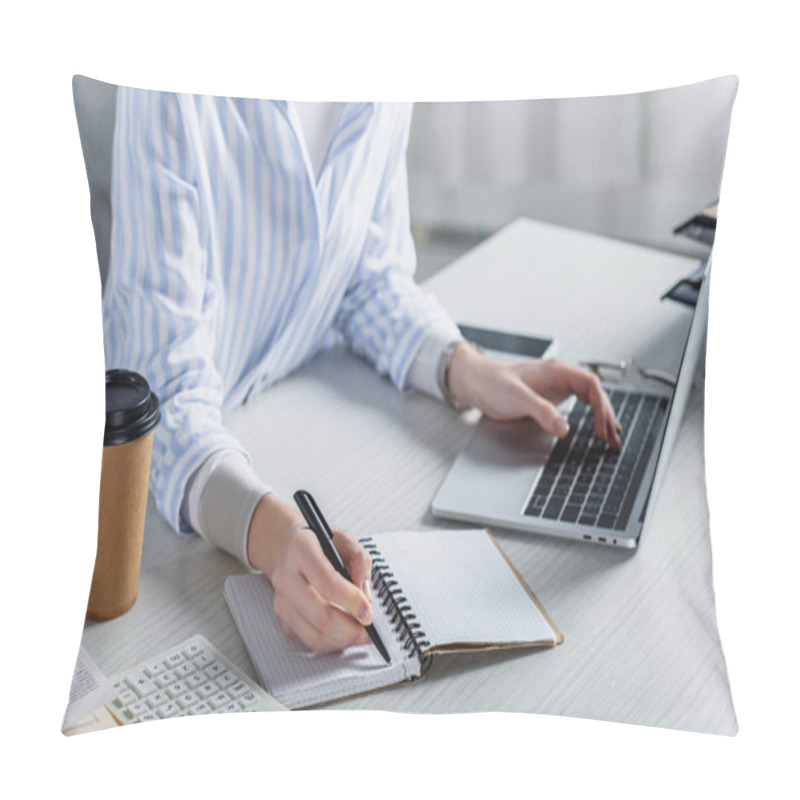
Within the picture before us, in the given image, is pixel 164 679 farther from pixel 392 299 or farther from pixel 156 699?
pixel 392 299

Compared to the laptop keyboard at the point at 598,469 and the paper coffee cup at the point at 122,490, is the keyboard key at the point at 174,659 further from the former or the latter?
the laptop keyboard at the point at 598,469

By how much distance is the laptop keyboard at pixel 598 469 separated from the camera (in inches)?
50.1

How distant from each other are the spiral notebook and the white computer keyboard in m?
0.02

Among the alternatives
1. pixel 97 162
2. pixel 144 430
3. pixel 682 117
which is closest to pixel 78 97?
pixel 97 162

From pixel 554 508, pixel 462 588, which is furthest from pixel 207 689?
pixel 554 508

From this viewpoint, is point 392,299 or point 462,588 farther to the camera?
point 392,299

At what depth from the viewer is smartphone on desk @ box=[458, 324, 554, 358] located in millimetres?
1354

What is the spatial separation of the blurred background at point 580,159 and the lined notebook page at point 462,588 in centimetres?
33

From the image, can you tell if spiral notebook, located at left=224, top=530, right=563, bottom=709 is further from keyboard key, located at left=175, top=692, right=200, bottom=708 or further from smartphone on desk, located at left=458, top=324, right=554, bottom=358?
smartphone on desk, located at left=458, top=324, right=554, bottom=358

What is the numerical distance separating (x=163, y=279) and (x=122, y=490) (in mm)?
206

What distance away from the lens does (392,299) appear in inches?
53.2

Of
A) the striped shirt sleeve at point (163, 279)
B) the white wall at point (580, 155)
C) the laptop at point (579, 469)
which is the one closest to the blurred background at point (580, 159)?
the white wall at point (580, 155)

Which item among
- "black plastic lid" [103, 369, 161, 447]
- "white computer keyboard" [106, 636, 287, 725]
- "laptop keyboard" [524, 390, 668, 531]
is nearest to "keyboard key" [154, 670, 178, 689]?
"white computer keyboard" [106, 636, 287, 725]

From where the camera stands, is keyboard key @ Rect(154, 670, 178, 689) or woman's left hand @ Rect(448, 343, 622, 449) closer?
keyboard key @ Rect(154, 670, 178, 689)
